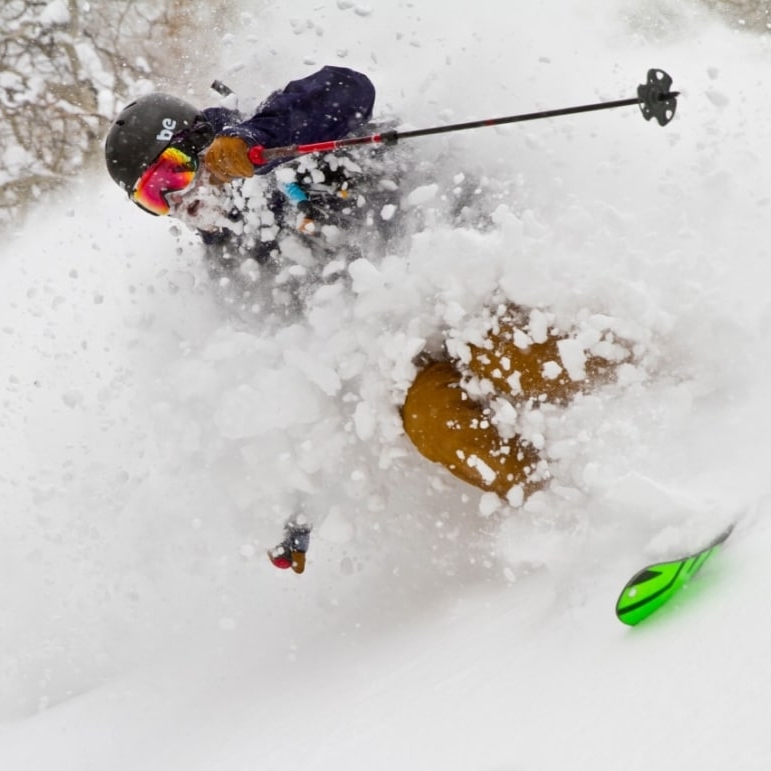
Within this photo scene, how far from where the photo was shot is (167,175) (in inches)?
105

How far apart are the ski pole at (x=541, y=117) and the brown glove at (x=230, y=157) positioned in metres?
0.02

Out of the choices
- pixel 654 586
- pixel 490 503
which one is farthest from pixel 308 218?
pixel 654 586

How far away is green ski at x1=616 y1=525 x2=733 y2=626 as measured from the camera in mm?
1806

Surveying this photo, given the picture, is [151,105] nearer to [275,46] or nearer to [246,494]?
[275,46]

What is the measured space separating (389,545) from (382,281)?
931 mm

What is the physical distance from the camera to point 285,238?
2783 mm

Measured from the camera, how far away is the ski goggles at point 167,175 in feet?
8.77

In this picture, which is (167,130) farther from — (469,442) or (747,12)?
(747,12)

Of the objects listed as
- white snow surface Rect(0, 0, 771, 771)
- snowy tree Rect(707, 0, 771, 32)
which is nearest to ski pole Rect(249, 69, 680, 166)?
white snow surface Rect(0, 0, 771, 771)

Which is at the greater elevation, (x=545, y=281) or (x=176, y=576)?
(x=176, y=576)

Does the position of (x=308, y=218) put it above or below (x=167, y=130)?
below

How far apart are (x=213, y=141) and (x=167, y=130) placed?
234 millimetres

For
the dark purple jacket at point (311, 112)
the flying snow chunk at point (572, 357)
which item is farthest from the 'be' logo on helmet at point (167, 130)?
the flying snow chunk at point (572, 357)

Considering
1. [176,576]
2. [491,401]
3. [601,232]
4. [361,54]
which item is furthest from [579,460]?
[361,54]
